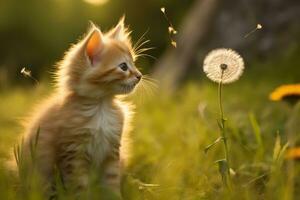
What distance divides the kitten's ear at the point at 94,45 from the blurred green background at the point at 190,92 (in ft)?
1.09

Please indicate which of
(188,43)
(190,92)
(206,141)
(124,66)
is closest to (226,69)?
(124,66)

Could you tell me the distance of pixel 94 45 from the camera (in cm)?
266

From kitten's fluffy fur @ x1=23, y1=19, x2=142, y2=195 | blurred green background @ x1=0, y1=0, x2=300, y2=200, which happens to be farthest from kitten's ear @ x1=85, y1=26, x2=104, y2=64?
blurred green background @ x1=0, y1=0, x2=300, y2=200

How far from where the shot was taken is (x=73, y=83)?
105 inches

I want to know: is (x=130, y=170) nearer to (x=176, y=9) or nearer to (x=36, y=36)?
(x=176, y=9)

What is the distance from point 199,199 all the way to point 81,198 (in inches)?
17.1

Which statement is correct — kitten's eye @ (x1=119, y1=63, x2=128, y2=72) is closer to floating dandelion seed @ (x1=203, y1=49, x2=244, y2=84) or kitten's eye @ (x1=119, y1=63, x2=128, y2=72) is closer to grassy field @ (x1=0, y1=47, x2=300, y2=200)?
grassy field @ (x1=0, y1=47, x2=300, y2=200)

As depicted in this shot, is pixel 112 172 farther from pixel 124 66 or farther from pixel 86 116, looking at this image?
pixel 124 66

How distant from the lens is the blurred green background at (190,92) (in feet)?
8.27

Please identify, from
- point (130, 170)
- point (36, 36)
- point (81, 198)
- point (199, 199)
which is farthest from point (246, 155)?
point (36, 36)

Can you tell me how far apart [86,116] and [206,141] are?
3.67ft

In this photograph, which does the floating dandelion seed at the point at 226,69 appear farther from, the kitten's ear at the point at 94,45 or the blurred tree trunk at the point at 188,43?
the blurred tree trunk at the point at 188,43

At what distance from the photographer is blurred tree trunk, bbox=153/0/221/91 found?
22.0 ft

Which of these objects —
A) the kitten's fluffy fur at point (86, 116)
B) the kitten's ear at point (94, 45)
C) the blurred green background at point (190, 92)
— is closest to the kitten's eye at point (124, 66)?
the kitten's fluffy fur at point (86, 116)
